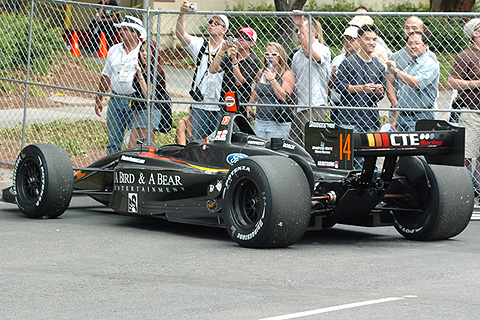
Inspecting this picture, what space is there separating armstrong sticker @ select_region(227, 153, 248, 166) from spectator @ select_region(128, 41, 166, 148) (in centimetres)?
280

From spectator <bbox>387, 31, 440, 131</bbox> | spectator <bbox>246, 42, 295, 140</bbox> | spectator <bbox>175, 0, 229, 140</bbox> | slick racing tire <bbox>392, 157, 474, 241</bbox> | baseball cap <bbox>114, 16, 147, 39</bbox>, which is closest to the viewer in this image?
slick racing tire <bbox>392, 157, 474, 241</bbox>

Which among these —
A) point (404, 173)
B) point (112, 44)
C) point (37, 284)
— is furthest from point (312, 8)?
point (37, 284)

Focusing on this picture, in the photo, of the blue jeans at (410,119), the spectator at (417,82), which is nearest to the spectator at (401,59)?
the spectator at (417,82)

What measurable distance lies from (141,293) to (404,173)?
11.2 ft

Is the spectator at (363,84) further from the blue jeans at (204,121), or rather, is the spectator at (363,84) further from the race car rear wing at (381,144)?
the race car rear wing at (381,144)

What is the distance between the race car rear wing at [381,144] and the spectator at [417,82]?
212cm

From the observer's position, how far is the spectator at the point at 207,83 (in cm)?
1080

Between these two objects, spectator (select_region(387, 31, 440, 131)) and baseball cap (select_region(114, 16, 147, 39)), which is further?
baseball cap (select_region(114, 16, 147, 39))

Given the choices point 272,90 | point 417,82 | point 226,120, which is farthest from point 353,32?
point 226,120

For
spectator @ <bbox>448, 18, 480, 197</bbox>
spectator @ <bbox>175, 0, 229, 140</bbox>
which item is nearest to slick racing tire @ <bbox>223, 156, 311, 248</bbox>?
spectator @ <bbox>175, 0, 229, 140</bbox>

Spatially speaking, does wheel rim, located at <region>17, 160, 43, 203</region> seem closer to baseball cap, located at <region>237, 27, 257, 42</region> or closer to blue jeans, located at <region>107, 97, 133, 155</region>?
blue jeans, located at <region>107, 97, 133, 155</region>

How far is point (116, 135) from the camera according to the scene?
11.6 m

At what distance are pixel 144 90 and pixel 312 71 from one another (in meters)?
2.28

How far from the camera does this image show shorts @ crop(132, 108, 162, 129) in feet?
36.8
